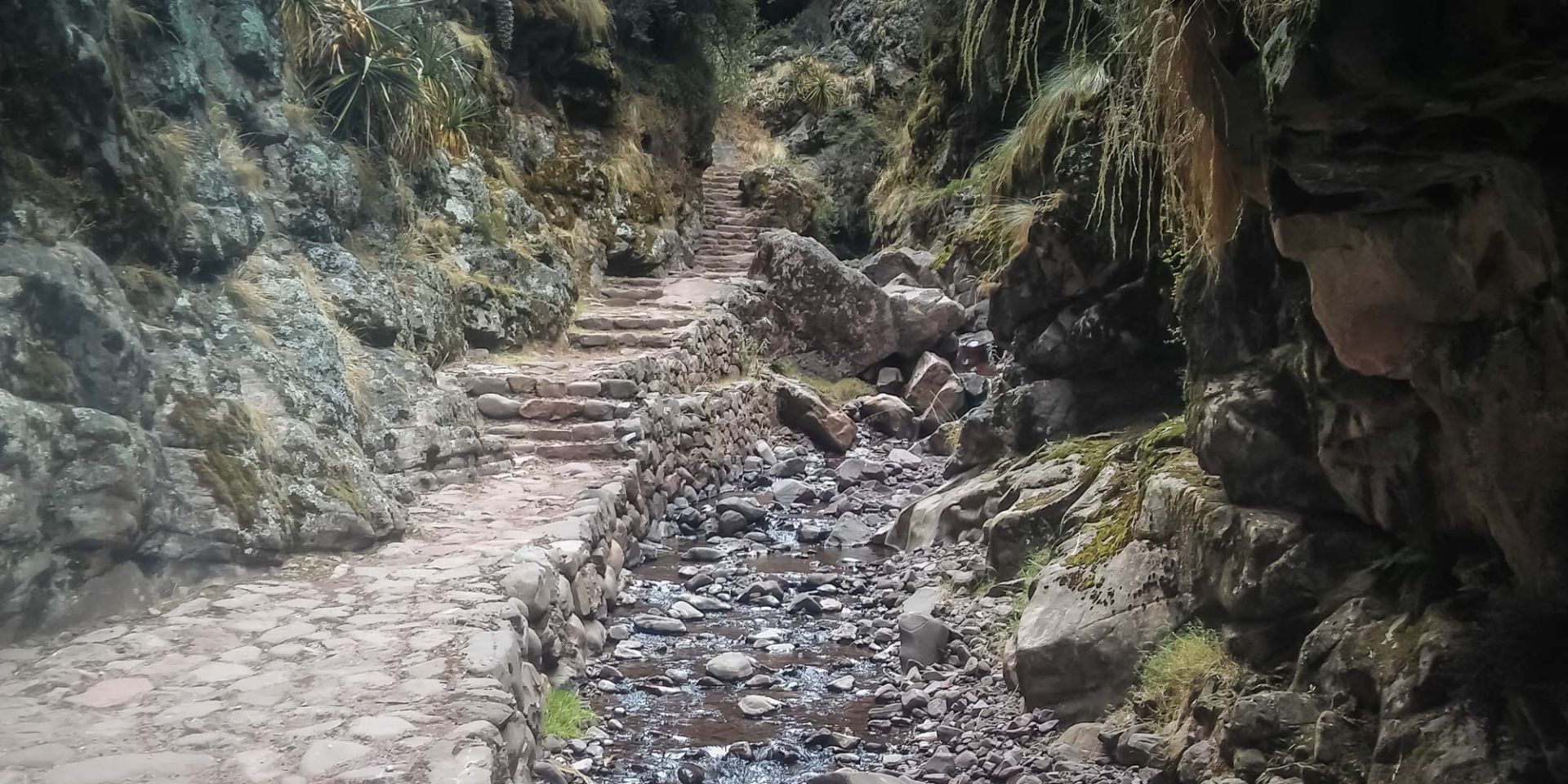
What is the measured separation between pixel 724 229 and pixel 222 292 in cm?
1119

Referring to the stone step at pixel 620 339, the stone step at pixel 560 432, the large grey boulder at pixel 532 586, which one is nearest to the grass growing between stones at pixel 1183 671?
the large grey boulder at pixel 532 586

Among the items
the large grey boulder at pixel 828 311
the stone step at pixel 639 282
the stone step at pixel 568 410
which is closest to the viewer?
the stone step at pixel 568 410

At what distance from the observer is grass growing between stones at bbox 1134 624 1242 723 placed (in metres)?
3.78

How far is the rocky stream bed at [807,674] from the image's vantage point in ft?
14.5

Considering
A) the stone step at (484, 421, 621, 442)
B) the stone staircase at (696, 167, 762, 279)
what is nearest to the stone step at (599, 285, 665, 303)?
the stone staircase at (696, 167, 762, 279)

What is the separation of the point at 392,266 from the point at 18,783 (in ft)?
17.5

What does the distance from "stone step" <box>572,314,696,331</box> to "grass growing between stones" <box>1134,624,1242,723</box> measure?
743cm

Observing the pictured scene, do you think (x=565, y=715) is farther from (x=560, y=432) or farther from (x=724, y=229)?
(x=724, y=229)

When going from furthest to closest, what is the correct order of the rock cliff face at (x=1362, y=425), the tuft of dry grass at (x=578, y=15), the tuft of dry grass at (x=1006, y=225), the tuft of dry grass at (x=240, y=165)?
1. the tuft of dry grass at (x=578, y=15)
2. the tuft of dry grass at (x=1006, y=225)
3. the tuft of dry grass at (x=240, y=165)
4. the rock cliff face at (x=1362, y=425)

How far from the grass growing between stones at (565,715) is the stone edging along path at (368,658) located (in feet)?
0.41

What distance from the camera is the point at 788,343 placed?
43.4 ft

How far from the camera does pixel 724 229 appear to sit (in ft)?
53.6

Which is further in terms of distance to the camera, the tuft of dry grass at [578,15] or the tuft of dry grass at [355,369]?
the tuft of dry grass at [578,15]

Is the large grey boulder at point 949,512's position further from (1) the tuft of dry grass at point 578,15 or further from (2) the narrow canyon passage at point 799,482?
(1) the tuft of dry grass at point 578,15
